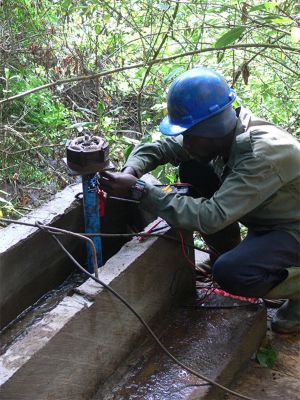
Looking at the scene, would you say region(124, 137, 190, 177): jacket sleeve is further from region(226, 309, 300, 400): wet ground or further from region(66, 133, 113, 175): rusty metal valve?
region(226, 309, 300, 400): wet ground

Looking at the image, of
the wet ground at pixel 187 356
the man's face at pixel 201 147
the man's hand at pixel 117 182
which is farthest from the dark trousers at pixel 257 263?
Answer: the man's hand at pixel 117 182

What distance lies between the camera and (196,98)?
7.48 feet

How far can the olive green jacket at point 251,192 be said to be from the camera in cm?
220

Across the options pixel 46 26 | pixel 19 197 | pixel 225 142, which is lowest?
pixel 19 197

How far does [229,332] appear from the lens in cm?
244

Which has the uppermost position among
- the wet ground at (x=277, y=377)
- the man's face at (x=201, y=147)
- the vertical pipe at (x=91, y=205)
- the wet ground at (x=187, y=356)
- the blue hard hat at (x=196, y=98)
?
the blue hard hat at (x=196, y=98)

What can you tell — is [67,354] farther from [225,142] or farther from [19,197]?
[19,197]

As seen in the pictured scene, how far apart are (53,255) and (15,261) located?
0.29 meters

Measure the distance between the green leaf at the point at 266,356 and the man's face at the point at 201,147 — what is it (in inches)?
43.8

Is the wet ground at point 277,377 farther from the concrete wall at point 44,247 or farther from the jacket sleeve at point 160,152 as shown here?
the jacket sleeve at point 160,152

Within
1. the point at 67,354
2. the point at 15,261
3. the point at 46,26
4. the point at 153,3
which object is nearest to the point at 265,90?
the point at 153,3

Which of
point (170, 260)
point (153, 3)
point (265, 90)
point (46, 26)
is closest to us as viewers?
point (170, 260)

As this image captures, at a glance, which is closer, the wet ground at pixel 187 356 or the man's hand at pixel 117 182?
the wet ground at pixel 187 356

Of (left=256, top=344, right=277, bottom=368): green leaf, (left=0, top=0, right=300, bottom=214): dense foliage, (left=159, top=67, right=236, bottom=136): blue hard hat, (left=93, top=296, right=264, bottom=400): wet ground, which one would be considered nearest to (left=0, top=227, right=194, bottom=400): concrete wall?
(left=93, top=296, right=264, bottom=400): wet ground
